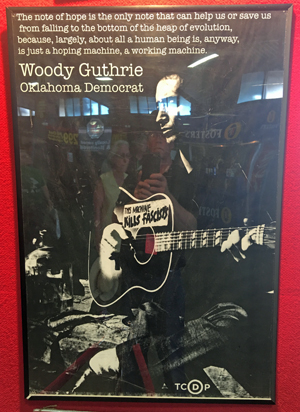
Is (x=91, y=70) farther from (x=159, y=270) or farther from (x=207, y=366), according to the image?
(x=207, y=366)

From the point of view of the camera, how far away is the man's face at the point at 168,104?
0.95 meters

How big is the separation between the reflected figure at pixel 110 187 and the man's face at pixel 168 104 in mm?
142

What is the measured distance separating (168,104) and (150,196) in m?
0.31

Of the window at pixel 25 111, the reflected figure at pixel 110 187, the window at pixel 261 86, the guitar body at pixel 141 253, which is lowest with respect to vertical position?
the guitar body at pixel 141 253

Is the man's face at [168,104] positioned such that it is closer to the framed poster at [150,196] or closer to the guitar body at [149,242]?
the framed poster at [150,196]

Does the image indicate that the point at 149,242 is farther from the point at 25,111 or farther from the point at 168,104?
the point at 25,111

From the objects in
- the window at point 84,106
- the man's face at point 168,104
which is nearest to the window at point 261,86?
the man's face at point 168,104

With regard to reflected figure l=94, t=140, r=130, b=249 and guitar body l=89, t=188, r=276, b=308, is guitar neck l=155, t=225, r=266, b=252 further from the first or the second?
reflected figure l=94, t=140, r=130, b=249

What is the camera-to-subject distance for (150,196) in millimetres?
984

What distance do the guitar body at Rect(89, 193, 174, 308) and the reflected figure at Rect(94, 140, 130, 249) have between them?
5cm

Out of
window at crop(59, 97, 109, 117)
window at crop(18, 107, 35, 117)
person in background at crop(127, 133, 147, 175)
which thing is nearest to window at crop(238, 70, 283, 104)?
person in background at crop(127, 133, 147, 175)

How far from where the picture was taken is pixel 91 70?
3.14 feet

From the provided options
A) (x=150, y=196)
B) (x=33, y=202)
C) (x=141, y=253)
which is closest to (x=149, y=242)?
(x=141, y=253)

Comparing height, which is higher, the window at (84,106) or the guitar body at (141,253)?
the window at (84,106)
